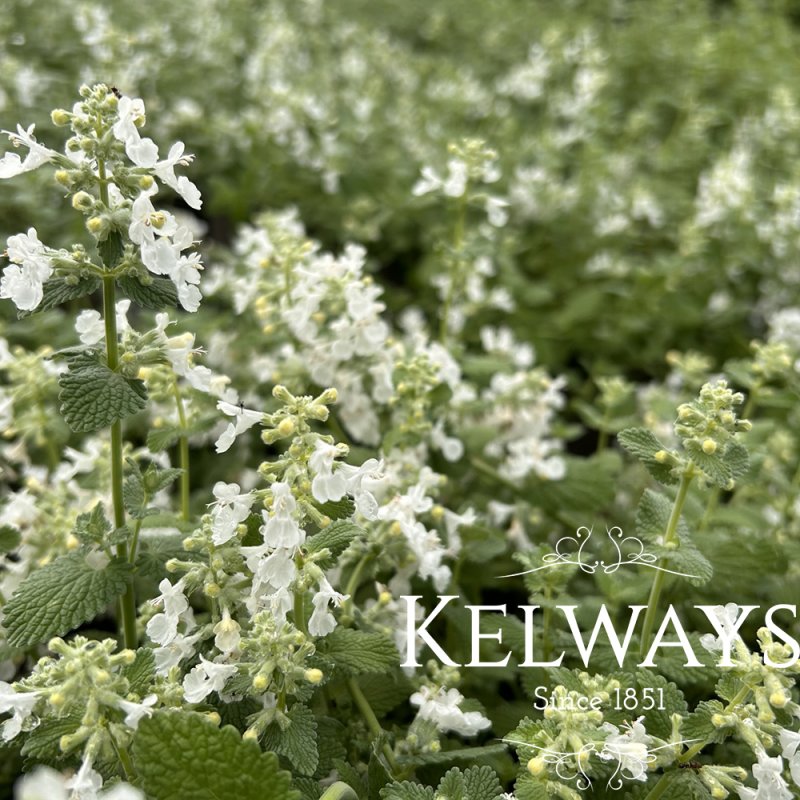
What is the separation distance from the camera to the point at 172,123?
3598 millimetres

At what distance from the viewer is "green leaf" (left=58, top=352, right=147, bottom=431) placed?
1.27m

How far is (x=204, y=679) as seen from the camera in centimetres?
124

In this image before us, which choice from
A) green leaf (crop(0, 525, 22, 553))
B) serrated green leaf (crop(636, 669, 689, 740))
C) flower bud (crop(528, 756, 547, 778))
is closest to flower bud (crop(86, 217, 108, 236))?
green leaf (crop(0, 525, 22, 553))

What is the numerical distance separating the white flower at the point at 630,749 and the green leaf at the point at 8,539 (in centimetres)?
102

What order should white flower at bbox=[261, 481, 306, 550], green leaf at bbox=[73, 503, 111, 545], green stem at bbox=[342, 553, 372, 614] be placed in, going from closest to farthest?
A: white flower at bbox=[261, 481, 306, 550], green leaf at bbox=[73, 503, 111, 545], green stem at bbox=[342, 553, 372, 614]

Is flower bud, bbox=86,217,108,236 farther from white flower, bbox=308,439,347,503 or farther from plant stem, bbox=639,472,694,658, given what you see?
plant stem, bbox=639,472,694,658

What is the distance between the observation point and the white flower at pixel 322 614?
1.29 meters

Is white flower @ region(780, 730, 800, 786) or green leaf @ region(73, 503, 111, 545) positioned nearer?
white flower @ region(780, 730, 800, 786)

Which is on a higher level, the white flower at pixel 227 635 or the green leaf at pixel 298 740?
the white flower at pixel 227 635

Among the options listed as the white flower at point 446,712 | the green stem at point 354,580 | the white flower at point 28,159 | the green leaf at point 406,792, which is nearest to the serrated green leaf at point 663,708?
the white flower at point 446,712

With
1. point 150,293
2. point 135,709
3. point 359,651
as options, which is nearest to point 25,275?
point 150,293

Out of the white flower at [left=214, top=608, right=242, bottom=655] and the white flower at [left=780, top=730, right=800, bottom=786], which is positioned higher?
the white flower at [left=214, top=608, right=242, bottom=655]

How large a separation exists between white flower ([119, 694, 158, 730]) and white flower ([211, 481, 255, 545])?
0.22 metres

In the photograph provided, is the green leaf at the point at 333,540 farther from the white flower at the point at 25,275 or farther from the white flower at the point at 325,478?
the white flower at the point at 25,275
